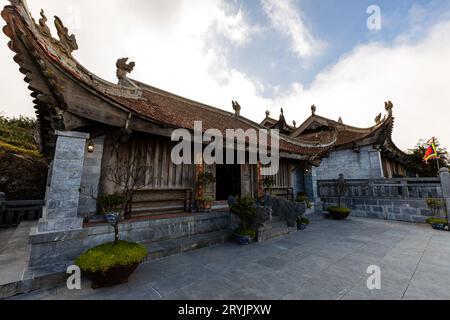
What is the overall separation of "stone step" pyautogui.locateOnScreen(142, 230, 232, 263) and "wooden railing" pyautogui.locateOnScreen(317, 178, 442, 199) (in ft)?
26.8

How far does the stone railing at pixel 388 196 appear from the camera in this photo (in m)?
8.18

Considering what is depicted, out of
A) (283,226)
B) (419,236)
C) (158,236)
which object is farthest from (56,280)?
(419,236)

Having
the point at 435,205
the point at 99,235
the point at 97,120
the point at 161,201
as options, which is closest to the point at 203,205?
the point at 161,201

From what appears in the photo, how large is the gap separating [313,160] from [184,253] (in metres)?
8.20

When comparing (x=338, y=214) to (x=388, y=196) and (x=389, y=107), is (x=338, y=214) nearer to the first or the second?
(x=388, y=196)

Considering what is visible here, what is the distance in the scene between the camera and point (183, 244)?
4781 mm

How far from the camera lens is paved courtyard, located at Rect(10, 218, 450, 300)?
282cm

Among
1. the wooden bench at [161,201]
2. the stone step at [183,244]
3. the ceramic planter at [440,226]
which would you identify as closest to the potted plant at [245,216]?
the stone step at [183,244]

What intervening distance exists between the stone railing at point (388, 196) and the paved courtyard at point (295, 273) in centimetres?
326

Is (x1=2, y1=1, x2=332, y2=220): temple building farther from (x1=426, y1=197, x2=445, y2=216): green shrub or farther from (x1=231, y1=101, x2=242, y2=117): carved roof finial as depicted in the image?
(x1=426, y1=197, x2=445, y2=216): green shrub

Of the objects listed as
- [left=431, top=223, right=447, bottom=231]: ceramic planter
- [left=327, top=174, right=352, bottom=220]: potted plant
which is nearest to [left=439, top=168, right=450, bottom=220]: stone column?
[left=431, top=223, right=447, bottom=231]: ceramic planter

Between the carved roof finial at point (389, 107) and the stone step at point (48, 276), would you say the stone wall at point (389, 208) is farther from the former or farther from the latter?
the stone step at point (48, 276)
